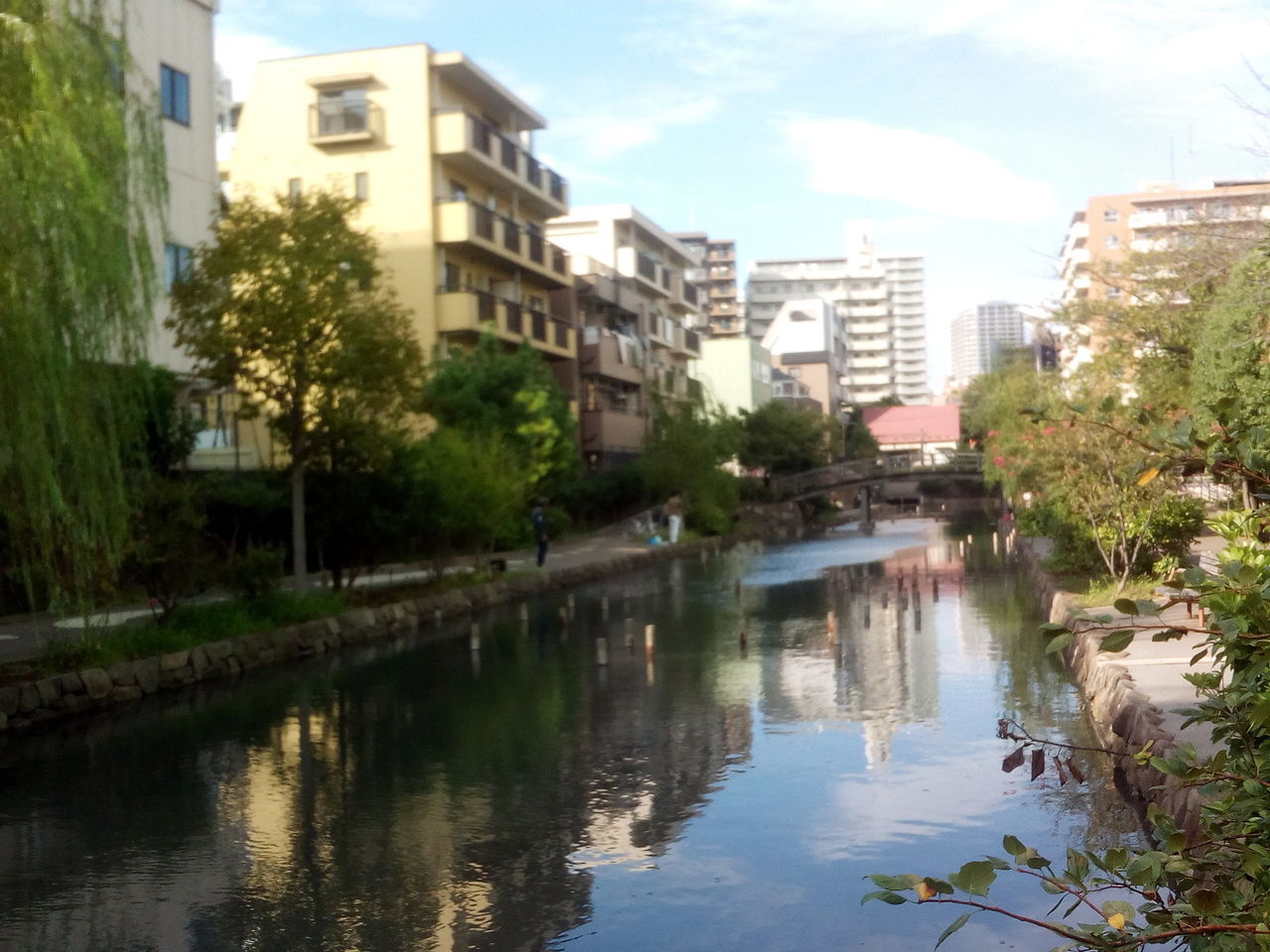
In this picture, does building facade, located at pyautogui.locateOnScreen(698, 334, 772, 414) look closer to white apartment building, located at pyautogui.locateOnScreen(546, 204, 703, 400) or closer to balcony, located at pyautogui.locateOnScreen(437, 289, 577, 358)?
white apartment building, located at pyautogui.locateOnScreen(546, 204, 703, 400)

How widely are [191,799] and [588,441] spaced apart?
44.4 meters

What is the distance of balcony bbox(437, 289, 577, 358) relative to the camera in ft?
149

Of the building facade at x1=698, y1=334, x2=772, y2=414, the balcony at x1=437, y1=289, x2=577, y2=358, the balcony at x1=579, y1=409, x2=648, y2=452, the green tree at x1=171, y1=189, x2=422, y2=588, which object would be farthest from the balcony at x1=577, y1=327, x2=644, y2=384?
the building facade at x1=698, y1=334, x2=772, y2=414

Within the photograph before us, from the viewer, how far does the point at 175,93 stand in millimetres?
32188

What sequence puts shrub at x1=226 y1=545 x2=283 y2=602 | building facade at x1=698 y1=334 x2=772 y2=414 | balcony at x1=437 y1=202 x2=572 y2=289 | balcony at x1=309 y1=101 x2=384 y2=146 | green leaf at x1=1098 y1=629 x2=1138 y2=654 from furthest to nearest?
building facade at x1=698 y1=334 x2=772 y2=414
balcony at x1=309 y1=101 x2=384 y2=146
balcony at x1=437 y1=202 x2=572 y2=289
shrub at x1=226 y1=545 x2=283 y2=602
green leaf at x1=1098 y1=629 x2=1138 y2=654

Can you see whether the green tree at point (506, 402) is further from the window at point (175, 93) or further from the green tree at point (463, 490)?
the window at point (175, 93)

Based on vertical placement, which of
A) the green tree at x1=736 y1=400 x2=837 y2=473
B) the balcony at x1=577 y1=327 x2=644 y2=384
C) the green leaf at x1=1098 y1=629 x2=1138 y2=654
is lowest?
the green leaf at x1=1098 y1=629 x2=1138 y2=654

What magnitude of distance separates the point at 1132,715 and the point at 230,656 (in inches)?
568

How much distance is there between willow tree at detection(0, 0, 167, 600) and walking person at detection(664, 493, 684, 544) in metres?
35.0

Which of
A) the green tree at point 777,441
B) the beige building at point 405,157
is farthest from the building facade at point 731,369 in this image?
the beige building at point 405,157

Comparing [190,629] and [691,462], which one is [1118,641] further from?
[691,462]

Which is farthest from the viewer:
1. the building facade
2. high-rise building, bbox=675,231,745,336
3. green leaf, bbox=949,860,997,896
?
high-rise building, bbox=675,231,745,336

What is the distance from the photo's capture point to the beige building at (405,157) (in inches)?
1786

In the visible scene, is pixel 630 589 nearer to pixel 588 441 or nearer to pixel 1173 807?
pixel 588 441
